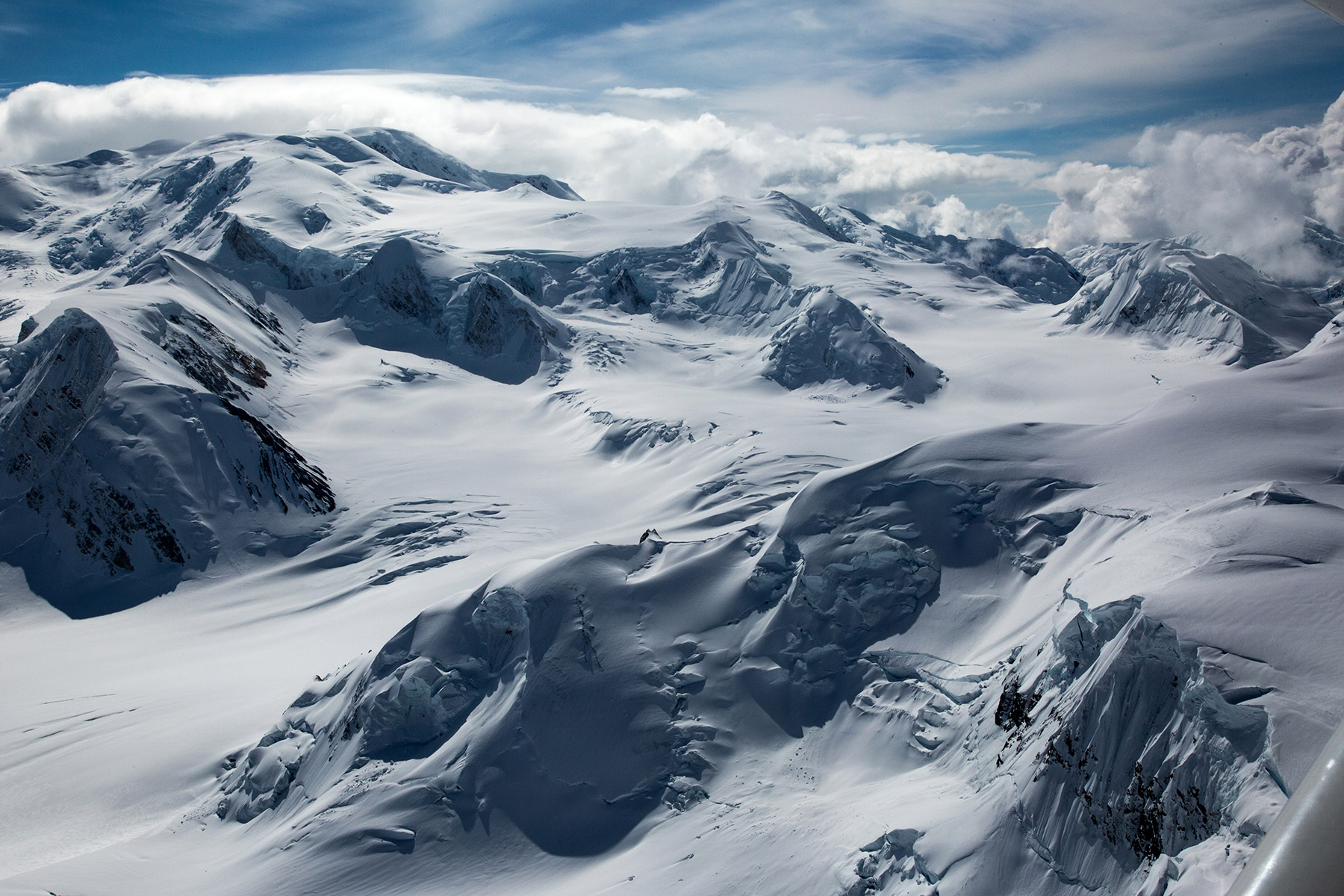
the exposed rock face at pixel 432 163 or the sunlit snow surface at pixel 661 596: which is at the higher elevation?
the exposed rock face at pixel 432 163

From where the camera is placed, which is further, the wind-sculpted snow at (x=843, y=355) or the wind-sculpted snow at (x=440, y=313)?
the wind-sculpted snow at (x=440, y=313)

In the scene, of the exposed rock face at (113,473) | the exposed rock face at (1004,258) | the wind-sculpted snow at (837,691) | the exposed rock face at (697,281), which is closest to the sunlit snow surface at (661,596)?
the wind-sculpted snow at (837,691)

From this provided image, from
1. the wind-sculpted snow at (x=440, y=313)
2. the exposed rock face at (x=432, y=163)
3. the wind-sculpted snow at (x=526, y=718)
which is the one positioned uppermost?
the exposed rock face at (x=432, y=163)

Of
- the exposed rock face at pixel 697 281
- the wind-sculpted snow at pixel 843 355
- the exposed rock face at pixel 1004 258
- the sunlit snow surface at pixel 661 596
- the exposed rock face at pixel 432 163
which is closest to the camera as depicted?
the sunlit snow surface at pixel 661 596

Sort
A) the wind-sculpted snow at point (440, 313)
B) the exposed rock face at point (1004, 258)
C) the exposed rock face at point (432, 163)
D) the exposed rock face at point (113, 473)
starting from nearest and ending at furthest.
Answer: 1. the exposed rock face at point (113, 473)
2. the wind-sculpted snow at point (440, 313)
3. the exposed rock face at point (432, 163)
4. the exposed rock face at point (1004, 258)

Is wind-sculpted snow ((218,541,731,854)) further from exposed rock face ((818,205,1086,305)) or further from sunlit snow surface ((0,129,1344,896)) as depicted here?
exposed rock face ((818,205,1086,305))

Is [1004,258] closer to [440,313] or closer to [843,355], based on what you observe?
[843,355]

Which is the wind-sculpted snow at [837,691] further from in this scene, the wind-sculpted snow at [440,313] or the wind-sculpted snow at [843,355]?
the wind-sculpted snow at [440,313]

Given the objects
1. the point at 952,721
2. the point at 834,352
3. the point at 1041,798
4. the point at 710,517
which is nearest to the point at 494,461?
the point at 710,517
